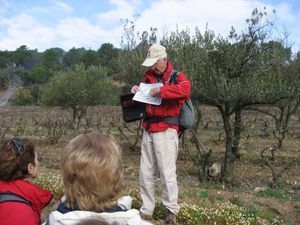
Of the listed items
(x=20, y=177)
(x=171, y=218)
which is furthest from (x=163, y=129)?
(x=20, y=177)

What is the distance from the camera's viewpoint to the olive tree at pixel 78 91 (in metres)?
29.1

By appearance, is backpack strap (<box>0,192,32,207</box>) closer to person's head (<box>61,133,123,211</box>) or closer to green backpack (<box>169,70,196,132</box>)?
person's head (<box>61,133,123,211</box>)

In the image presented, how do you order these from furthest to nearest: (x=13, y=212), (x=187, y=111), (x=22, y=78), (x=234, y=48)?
(x=22, y=78), (x=234, y=48), (x=187, y=111), (x=13, y=212)

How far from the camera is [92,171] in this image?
2.50 m

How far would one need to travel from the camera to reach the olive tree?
29062mm

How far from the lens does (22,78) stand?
8488cm

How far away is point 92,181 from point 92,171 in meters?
0.06

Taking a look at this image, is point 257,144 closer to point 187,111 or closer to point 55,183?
point 55,183

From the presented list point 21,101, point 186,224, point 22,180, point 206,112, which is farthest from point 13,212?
point 21,101

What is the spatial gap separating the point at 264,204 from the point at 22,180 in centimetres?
613

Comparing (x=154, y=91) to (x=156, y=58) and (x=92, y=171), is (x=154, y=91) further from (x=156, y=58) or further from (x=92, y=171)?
(x=92, y=171)

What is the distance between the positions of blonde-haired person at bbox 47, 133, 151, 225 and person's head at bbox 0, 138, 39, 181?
82 centimetres

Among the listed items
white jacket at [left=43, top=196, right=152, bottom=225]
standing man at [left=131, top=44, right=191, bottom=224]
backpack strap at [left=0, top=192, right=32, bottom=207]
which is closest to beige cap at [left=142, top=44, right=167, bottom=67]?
standing man at [left=131, top=44, right=191, bottom=224]

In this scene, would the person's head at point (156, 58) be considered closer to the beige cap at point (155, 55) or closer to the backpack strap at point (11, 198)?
the beige cap at point (155, 55)
